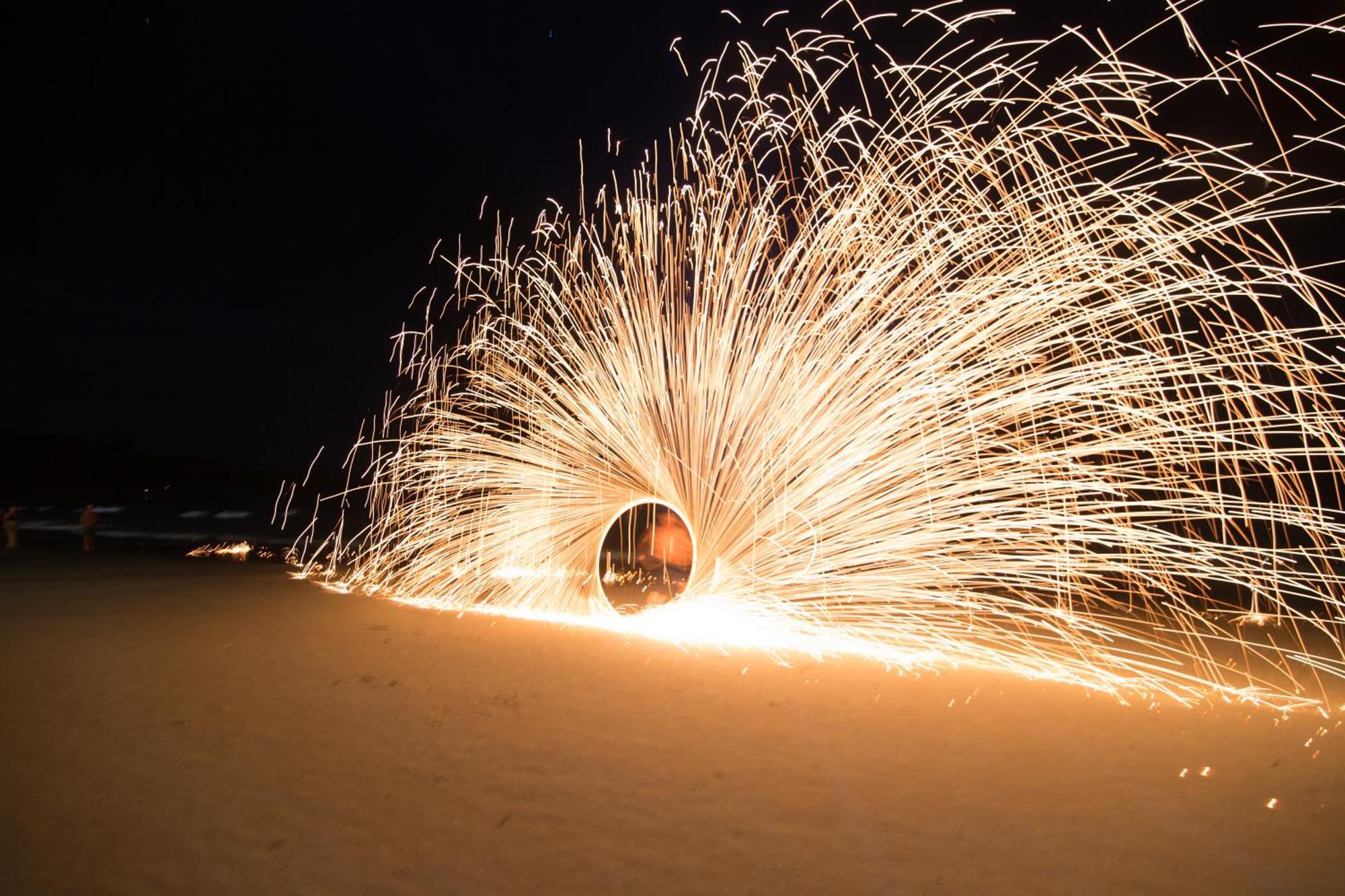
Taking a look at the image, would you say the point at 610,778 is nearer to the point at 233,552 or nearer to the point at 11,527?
the point at 233,552

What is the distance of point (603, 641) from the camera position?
23.3ft

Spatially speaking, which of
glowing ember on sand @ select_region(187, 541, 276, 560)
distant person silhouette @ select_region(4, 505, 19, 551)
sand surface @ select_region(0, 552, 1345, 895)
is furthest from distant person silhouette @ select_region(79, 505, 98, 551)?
sand surface @ select_region(0, 552, 1345, 895)

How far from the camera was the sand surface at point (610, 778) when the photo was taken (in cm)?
321

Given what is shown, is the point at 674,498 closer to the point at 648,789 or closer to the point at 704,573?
the point at 704,573

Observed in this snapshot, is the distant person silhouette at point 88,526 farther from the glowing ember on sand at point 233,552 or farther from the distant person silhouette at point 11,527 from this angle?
the glowing ember on sand at point 233,552

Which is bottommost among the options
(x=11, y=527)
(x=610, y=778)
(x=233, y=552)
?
(x=610, y=778)

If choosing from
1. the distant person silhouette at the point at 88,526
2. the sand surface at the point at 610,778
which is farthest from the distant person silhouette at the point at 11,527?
the sand surface at the point at 610,778

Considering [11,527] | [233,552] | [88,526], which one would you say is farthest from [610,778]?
[11,527]

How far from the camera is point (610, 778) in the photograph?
4.09m

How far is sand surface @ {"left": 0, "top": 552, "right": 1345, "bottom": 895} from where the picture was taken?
321 cm

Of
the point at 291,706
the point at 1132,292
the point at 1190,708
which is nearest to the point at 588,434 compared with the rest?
the point at 291,706

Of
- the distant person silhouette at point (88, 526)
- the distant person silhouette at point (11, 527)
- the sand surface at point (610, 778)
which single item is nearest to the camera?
the sand surface at point (610, 778)

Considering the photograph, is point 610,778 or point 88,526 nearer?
point 610,778

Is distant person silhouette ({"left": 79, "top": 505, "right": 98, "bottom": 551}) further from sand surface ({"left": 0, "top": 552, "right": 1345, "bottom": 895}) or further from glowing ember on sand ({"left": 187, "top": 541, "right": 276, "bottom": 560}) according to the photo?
sand surface ({"left": 0, "top": 552, "right": 1345, "bottom": 895})
